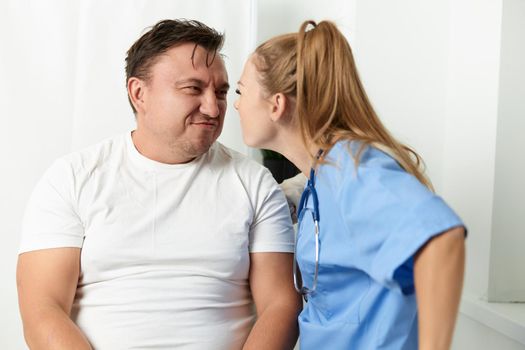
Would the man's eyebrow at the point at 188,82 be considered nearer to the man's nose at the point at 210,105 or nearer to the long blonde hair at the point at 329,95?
the man's nose at the point at 210,105

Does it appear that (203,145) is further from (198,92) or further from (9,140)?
(9,140)

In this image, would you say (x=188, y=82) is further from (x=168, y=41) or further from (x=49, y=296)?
(x=49, y=296)

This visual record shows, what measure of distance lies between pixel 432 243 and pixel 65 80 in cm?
142

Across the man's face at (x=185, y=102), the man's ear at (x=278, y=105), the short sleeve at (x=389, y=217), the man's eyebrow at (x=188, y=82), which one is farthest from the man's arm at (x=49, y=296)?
the short sleeve at (x=389, y=217)

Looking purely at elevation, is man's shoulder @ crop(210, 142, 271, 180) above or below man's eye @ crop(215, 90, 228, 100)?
below

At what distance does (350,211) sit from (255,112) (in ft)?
1.18

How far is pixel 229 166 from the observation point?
1.75 meters

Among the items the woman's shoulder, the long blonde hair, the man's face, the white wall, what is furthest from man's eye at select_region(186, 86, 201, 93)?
the white wall

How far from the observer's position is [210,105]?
166 cm

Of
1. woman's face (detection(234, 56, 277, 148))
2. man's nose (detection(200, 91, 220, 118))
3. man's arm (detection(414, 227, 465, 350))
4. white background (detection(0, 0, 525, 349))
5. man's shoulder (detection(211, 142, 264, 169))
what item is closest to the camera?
man's arm (detection(414, 227, 465, 350))

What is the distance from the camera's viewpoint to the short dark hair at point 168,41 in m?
1.70

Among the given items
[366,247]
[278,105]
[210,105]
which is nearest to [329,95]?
[278,105]

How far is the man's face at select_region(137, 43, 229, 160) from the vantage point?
5.47 feet

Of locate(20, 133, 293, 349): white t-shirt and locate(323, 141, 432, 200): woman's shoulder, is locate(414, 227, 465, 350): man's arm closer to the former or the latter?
locate(323, 141, 432, 200): woman's shoulder
